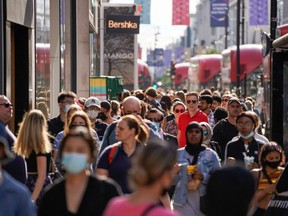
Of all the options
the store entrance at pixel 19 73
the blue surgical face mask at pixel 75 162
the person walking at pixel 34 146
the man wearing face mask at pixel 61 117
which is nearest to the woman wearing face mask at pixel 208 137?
the man wearing face mask at pixel 61 117

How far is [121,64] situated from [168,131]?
1743 inches

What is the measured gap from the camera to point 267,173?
434 inches

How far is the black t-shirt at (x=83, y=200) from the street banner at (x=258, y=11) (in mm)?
86920

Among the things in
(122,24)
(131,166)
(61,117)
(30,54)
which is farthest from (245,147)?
(122,24)

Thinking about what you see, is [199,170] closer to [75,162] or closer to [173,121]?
[75,162]

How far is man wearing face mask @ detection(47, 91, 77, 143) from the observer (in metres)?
14.7

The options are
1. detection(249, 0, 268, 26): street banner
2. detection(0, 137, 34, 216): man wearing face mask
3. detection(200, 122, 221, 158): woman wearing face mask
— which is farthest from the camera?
detection(249, 0, 268, 26): street banner

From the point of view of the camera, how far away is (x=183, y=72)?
11462cm

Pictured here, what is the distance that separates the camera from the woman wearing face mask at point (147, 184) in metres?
5.74

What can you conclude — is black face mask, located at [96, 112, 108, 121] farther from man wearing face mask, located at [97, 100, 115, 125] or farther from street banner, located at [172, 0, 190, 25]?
street banner, located at [172, 0, 190, 25]

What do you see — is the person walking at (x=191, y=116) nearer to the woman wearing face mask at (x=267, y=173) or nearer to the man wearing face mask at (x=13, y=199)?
the woman wearing face mask at (x=267, y=173)

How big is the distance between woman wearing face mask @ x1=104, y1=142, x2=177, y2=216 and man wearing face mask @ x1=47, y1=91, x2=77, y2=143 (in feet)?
28.6

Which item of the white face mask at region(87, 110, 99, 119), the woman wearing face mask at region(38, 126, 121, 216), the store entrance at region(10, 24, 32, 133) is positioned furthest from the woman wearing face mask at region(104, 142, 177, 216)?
the store entrance at region(10, 24, 32, 133)

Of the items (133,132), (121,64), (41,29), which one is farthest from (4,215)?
(121,64)
